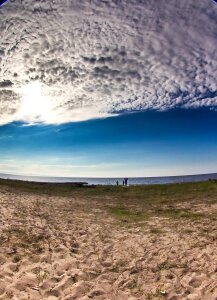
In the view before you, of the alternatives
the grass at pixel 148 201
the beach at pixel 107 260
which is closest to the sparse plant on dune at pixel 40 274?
the beach at pixel 107 260

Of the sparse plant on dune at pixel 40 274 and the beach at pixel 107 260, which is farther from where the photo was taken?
the sparse plant on dune at pixel 40 274

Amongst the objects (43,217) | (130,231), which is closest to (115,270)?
(130,231)

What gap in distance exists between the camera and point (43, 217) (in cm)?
1508

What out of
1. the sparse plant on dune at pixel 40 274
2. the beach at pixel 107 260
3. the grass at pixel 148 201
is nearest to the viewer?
the beach at pixel 107 260

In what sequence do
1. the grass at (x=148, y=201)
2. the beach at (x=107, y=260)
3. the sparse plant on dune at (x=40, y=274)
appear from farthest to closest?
the grass at (x=148, y=201) < the sparse plant on dune at (x=40, y=274) < the beach at (x=107, y=260)

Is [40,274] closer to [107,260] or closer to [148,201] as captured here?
[107,260]

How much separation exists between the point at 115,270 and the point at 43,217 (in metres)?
8.51

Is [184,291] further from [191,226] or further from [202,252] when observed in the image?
[191,226]

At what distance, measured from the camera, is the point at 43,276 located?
6.98 metres

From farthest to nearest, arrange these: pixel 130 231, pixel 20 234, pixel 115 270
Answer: pixel 130 231
pixel 20 234
pixel 115 270

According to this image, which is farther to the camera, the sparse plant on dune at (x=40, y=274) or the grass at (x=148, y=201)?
the grass at (x=148, y=201)

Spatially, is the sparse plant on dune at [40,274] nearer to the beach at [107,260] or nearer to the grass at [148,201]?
the beach at [107,260]

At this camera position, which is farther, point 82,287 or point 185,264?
point 185,264

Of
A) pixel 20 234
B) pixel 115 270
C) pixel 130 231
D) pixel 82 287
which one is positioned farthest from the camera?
pixel 130 231
